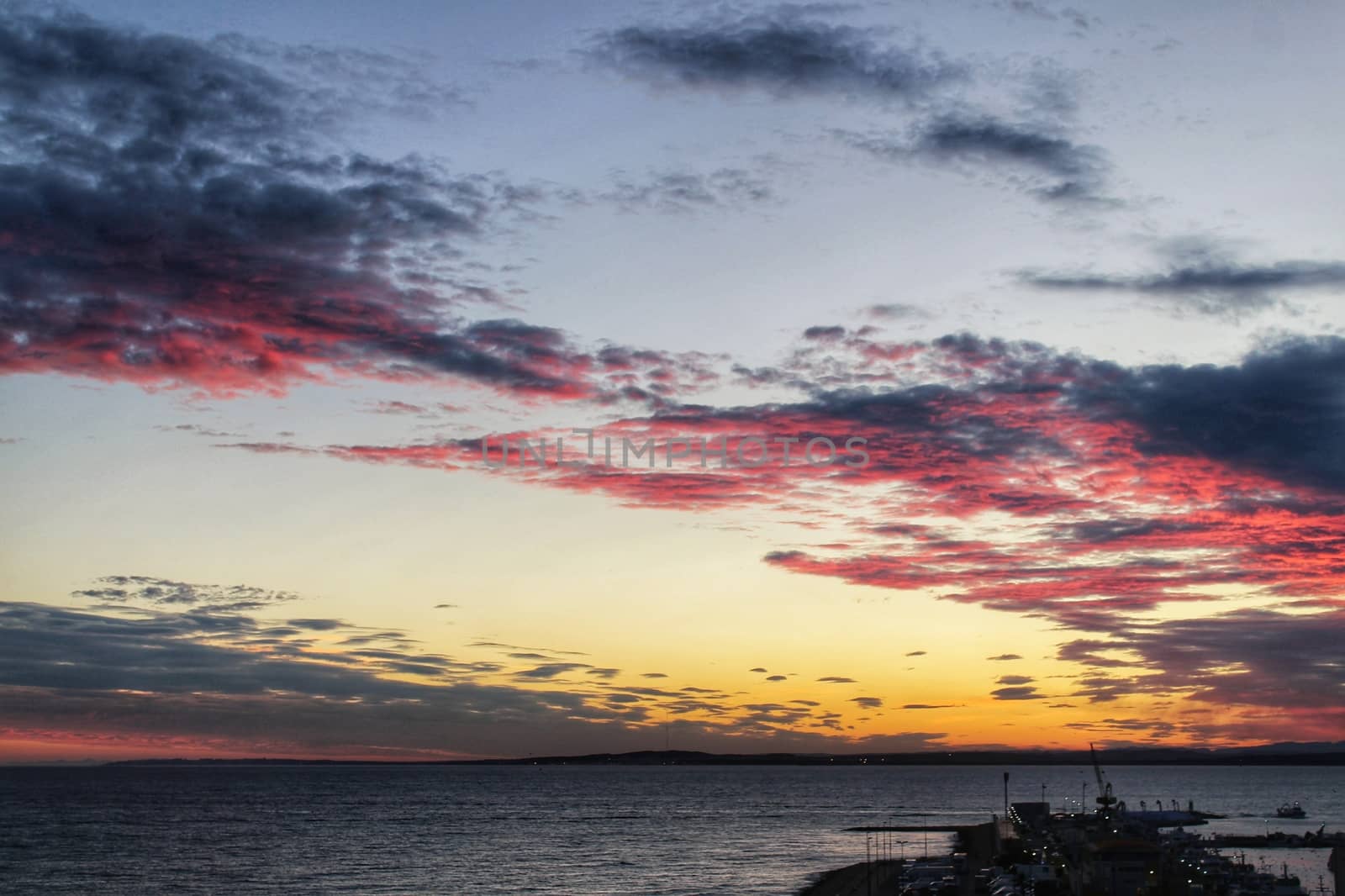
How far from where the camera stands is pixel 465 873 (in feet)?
389

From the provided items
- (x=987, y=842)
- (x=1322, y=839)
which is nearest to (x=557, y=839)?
(x=987, y=842)

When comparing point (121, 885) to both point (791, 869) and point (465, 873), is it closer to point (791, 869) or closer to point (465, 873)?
point (465, 873)

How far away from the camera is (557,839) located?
537 feet

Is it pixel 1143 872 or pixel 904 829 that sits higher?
pixel 1143 872

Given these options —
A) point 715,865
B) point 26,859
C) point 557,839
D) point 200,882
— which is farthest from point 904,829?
point 26,859

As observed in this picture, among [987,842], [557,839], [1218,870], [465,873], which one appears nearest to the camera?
[1218,870]

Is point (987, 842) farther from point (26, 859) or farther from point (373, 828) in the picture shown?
point (26, 859)

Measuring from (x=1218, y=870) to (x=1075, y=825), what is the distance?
120ft

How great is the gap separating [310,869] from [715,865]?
4358 cm

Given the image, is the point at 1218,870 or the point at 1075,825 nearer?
the point at 1218,870

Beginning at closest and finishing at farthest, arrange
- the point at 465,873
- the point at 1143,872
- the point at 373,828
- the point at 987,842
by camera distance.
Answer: the point at 1143,872 < the point at 465,873 < the point at 987,842 < the point at 373,828

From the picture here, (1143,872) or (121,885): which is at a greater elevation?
(1143,872)

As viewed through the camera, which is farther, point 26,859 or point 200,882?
point 26,859

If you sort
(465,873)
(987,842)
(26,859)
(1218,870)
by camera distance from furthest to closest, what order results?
1. (987,842)
2. (26,859)
3. (465,873)
4. (1218,870)
